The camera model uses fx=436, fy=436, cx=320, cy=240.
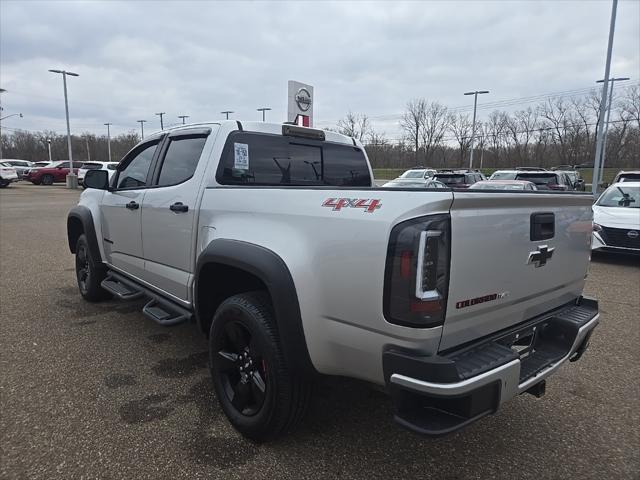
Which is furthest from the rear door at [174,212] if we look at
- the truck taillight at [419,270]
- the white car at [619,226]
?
the white car at [619,226]

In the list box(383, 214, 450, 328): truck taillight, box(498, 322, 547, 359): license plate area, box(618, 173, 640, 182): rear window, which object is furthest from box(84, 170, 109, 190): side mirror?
box(618, 173, 640, 182): rear window

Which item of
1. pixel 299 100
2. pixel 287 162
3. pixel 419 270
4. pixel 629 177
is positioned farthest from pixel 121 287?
pixel 629 177

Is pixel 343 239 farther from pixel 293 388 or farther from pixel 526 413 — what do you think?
pixel 526 413

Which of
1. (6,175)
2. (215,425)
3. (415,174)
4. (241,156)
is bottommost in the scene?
(215,425)

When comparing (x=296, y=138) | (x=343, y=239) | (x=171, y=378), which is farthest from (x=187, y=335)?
(x=343, y=239)

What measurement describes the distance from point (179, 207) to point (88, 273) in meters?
2.67

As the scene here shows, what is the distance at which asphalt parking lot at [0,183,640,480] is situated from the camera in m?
2.40

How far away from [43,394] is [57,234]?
8.85m

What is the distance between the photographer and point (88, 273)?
202 inches

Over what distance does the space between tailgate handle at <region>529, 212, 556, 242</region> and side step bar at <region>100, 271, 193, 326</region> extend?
231 centimetres

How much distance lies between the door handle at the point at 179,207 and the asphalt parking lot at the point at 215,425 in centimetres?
131

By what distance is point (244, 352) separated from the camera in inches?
104

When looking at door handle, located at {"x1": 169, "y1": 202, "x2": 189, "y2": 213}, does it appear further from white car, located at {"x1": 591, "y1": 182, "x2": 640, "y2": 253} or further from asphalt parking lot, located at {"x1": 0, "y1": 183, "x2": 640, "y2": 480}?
white car, located at {"x1": 591, "y1": 182, "x2": 640, "y2": 253}

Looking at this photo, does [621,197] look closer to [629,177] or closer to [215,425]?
[629,177]
